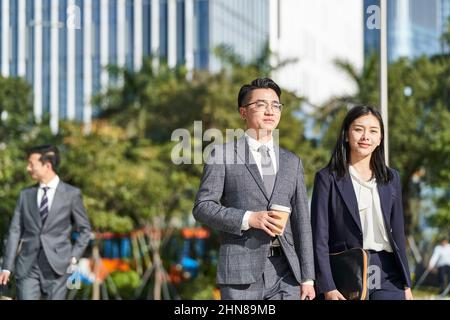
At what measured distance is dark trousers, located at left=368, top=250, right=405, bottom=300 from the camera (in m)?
5.29

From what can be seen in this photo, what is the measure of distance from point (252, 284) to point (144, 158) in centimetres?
2268

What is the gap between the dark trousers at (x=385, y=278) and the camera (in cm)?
529

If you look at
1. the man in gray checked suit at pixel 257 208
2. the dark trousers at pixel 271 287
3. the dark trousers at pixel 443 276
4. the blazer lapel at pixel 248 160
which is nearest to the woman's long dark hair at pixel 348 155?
the man in gray checked suit at pixel 257 208

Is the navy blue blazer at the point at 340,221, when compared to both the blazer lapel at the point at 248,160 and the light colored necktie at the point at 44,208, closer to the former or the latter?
the blazer lapel at the point at 248,160

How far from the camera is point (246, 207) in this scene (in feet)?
16.9

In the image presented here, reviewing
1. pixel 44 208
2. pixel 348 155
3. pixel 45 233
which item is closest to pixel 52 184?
pixel 44 208

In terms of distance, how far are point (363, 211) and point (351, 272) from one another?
352 millimetres

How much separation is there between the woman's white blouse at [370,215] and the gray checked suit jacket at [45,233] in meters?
3.37

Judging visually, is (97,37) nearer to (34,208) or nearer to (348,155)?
(34,208)

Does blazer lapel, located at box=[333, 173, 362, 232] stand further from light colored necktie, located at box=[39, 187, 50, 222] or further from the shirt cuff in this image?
light colored necktie, located at box=[39, 187, 50, 222]

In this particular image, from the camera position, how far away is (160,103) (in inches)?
1272

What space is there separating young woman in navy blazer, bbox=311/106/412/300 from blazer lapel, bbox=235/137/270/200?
1.48 ft

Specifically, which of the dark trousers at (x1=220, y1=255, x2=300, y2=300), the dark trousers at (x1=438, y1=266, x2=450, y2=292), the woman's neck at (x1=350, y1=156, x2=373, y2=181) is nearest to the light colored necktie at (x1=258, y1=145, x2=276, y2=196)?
the dark trousers at (x1=220, y1=255, x2=300, y2=300)

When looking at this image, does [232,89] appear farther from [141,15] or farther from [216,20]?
[141,15]
